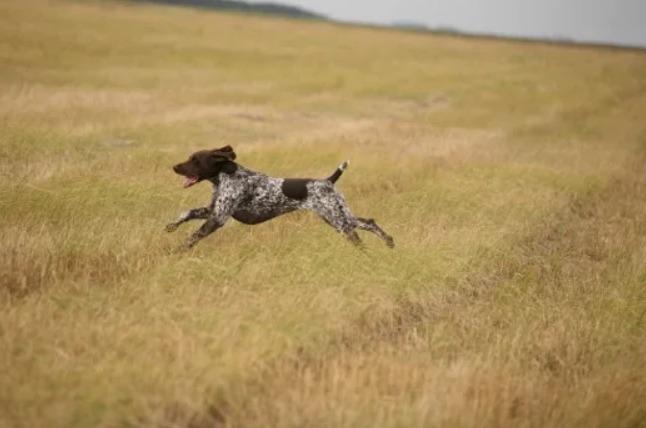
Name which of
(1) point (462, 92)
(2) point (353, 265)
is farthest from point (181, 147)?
(1) point (462, 92)

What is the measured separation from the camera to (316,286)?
608cm

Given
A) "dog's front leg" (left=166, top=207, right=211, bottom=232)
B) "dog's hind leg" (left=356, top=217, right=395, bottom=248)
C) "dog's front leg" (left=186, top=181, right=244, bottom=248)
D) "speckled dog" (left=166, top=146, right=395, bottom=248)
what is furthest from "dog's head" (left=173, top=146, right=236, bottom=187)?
"dog's hind leg" (left=356, top=217, right=395, bottom=248)

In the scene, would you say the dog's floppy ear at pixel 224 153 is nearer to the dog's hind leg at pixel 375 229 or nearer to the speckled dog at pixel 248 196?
the speckled dog at pixel 248 196

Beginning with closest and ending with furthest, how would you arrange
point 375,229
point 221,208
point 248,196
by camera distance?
1. point 221,208
2. point 248,196
3. point 375,229

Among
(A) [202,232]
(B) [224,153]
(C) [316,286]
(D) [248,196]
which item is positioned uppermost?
(B) [224,153]

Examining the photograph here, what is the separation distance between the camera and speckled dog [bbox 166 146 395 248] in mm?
7027

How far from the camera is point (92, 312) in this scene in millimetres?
5160

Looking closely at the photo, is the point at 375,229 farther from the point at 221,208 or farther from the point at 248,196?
the point at 221,208

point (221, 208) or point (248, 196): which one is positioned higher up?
point (248, 196)

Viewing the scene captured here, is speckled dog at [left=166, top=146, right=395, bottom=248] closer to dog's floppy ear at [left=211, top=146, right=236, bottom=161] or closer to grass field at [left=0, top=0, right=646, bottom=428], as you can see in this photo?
dog's floppy ear at [left=211, top=146, right=236, bottom=161]

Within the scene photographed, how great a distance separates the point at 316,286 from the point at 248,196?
1692 mm

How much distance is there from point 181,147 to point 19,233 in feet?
25.0

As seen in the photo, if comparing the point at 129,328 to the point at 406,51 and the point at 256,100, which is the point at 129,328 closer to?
the point at 256,100

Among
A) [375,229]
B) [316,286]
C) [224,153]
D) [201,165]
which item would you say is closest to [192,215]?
[201,165]
